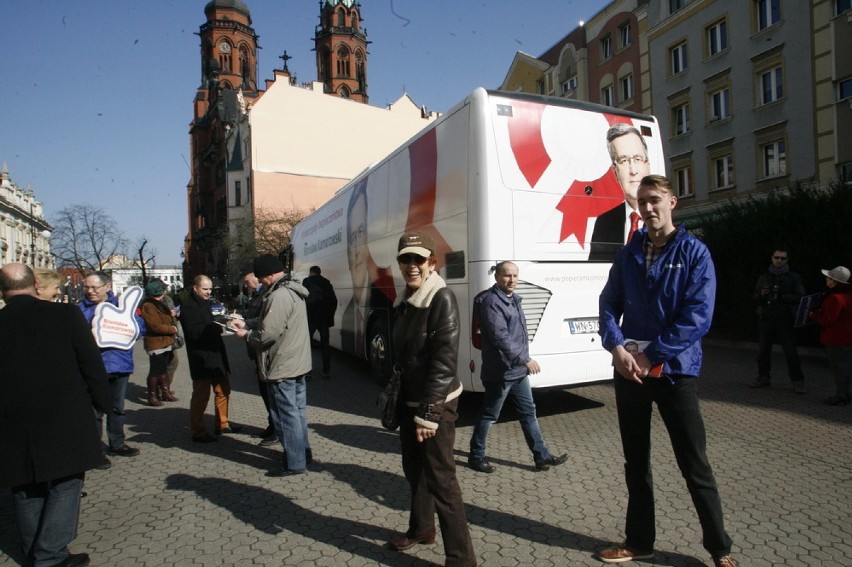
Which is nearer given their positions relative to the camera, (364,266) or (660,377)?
(660,377)

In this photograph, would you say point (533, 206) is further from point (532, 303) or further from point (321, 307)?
point (321, 307)

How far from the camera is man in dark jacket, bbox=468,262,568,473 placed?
4629mm

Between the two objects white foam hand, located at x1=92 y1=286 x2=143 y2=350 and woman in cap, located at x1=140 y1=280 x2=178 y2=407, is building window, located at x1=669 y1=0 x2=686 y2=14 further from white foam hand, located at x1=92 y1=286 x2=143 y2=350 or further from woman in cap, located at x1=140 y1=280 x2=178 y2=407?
white foam hand, located at x1=92 y1=286 x2=143 y2=350

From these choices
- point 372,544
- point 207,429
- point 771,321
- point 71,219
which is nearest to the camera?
point 372,544

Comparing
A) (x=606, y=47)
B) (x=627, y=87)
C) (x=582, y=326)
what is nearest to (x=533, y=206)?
(x=582, y=326)

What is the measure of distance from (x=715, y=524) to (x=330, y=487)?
9.26 feet

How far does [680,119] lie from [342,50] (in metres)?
70.7

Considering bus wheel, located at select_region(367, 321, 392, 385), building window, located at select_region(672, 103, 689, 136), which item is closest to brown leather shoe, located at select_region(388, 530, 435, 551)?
bus wheel, located at select_region(367, 321, 392, 385)

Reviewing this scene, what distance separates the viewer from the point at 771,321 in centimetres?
759

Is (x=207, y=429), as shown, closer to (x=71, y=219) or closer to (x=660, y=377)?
(x=660, y=377)

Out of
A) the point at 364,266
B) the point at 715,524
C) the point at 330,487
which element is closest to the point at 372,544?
the point at 330,487

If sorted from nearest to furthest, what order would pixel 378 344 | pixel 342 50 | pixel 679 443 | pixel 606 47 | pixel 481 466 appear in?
pixel 679 443 → pixel 481 466 → pixel 378 344 → pixel 606 47 → pixel 342 50

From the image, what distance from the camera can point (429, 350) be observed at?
3033 mm

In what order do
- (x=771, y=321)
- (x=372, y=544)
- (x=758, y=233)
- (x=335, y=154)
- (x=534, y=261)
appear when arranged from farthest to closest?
1. (x=335, y=154)
2. (x=758, y=233)
3. (x=771, y=321)
4. (x=534, y=261)
5. (x=372, y=544)
